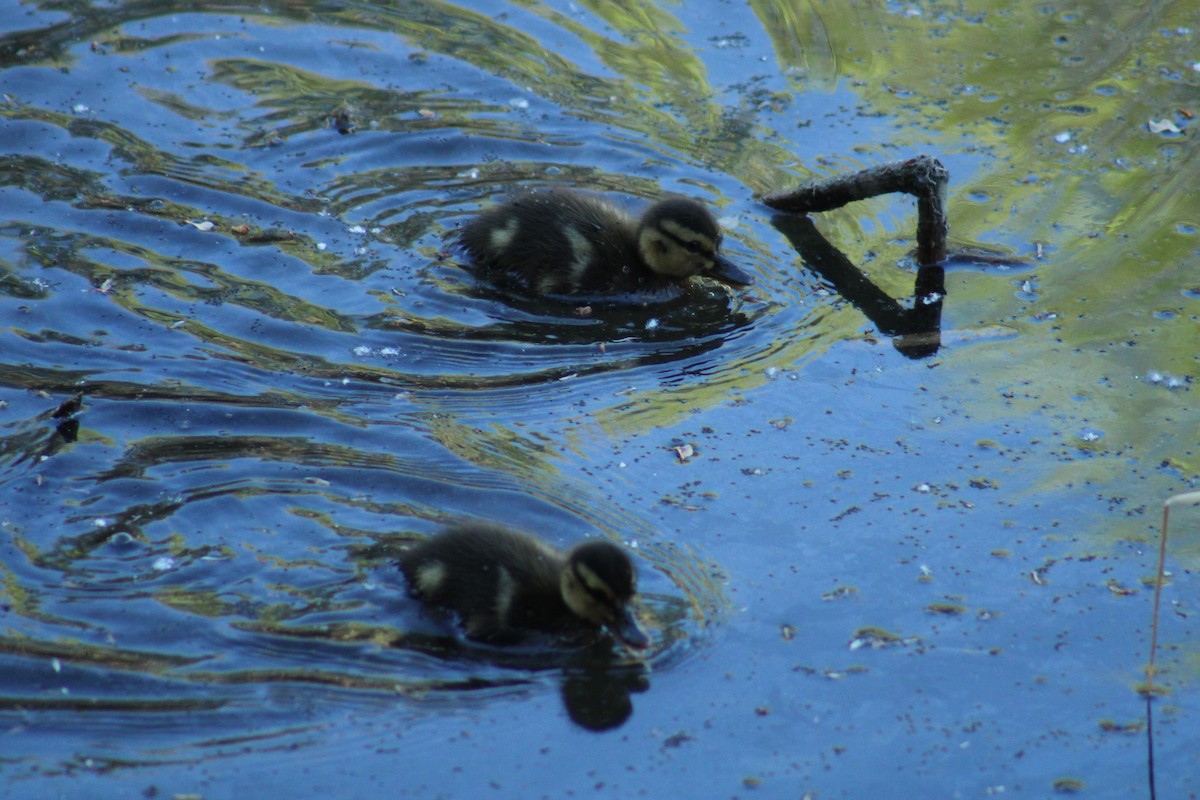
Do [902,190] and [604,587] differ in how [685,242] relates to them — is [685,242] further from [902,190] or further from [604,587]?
[604,587]

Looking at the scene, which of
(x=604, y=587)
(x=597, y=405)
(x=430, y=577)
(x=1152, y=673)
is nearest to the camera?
(x=604, y=587)

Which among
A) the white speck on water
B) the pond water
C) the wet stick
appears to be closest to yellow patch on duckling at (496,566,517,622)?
the pond water

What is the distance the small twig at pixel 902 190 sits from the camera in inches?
232

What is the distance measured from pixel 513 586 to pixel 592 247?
2.34 meters

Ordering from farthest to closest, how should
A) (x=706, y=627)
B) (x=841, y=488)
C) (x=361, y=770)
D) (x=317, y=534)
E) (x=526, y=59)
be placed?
1. (x=526, y=59)
2. (x=841, y=488)
3. (x=317, y=534)
4. (x=706, y=627)
5. (x=361, y=770)

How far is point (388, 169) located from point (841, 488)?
3204 millimetres

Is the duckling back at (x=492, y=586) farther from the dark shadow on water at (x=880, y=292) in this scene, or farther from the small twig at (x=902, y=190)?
the small twig at (x=902, y=190)

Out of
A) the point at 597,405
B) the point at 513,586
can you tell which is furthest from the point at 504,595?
the point at 597,405

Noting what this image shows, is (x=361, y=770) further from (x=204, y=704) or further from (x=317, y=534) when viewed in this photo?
(x=317, y=534)

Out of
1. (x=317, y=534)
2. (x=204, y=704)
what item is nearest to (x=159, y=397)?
(x=317, y=534)

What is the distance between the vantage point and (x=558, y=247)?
19.3ft

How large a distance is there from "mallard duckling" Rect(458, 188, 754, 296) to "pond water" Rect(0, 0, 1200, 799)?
157mm

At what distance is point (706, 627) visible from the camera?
3920 mm

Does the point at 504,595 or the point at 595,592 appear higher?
the point at 595,592
